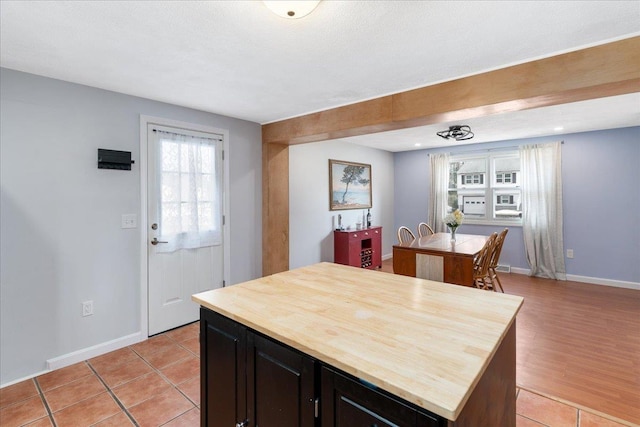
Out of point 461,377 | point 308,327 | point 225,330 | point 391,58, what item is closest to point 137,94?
point 391,58

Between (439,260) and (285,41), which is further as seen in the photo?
(439,260)

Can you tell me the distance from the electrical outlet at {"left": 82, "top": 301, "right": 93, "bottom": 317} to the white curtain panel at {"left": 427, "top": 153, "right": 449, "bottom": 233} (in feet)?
18.0

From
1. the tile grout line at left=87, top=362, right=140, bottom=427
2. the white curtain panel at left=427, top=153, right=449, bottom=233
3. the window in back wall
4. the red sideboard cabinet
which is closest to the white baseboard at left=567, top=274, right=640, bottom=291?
the window in back wall

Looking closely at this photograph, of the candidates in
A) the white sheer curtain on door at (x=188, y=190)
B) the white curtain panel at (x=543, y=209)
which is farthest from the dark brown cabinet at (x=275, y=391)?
the white curtain panel at (x=543, y=209)

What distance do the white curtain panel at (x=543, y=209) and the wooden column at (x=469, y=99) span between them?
10.5ft

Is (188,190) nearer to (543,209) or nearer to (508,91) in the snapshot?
(508,91)

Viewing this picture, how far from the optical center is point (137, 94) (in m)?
2.74

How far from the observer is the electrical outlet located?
2539mm

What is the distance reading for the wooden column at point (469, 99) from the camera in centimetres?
187

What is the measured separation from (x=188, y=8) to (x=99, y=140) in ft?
5.53

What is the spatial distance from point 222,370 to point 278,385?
394 mm

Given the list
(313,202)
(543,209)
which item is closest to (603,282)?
(543,209)

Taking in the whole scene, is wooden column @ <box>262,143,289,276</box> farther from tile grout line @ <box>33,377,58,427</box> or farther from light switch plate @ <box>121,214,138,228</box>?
tile grout line @ <box>33,377,58,427</box>

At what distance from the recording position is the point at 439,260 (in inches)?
135
